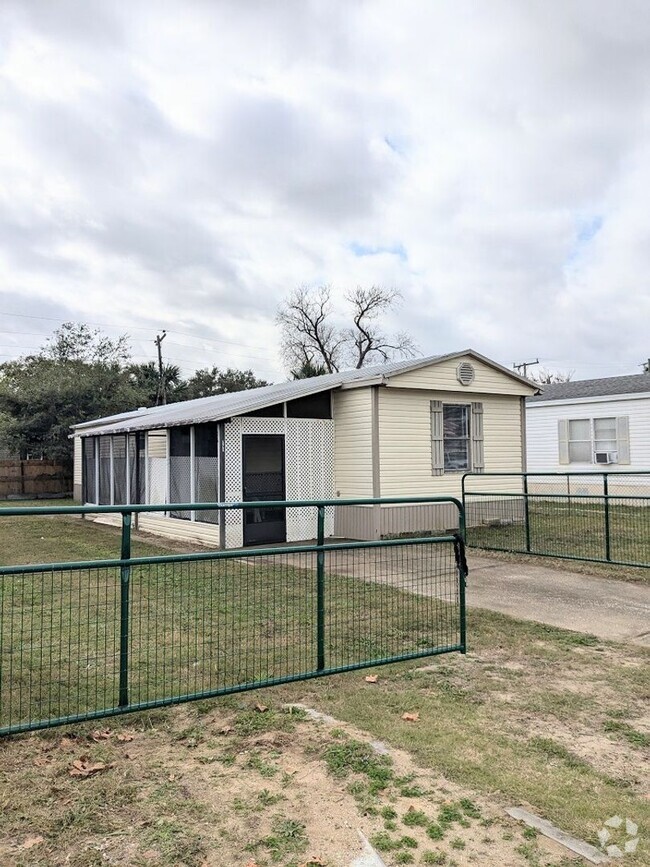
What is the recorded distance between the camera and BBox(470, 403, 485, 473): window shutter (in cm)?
1300

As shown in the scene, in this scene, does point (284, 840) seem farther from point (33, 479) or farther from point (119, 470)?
point (33, 479)

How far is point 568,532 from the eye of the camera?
442 inches

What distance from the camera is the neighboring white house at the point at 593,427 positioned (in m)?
16.9

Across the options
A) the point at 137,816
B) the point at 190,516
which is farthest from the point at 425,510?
the point at 137,816

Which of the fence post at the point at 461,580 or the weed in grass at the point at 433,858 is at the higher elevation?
the fence post at the point at 461,580

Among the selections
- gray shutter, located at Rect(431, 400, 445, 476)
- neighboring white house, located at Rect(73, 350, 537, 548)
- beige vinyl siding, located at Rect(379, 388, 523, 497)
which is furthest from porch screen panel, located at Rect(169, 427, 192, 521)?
gray shutter, located at Rect(431, 400, 445, 476)

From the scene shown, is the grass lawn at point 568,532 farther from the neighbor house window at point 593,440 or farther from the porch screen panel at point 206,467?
the porch screen panel at point 206,467

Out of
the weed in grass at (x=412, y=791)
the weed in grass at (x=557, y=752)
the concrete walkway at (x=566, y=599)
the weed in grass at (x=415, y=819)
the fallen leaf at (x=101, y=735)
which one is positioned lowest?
the concrete walkway at (x=566, y=599)

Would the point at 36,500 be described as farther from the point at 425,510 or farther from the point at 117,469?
the point at 425,510

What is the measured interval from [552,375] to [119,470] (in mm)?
52360

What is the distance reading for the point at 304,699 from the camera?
3777 millimetres

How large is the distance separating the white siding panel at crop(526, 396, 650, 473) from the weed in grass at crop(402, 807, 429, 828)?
16608 millimetres

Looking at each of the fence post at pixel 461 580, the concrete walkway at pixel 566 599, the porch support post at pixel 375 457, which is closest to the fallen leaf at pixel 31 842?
the fence post at pixel 461 580

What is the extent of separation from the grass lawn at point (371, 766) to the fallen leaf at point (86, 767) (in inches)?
0.6
